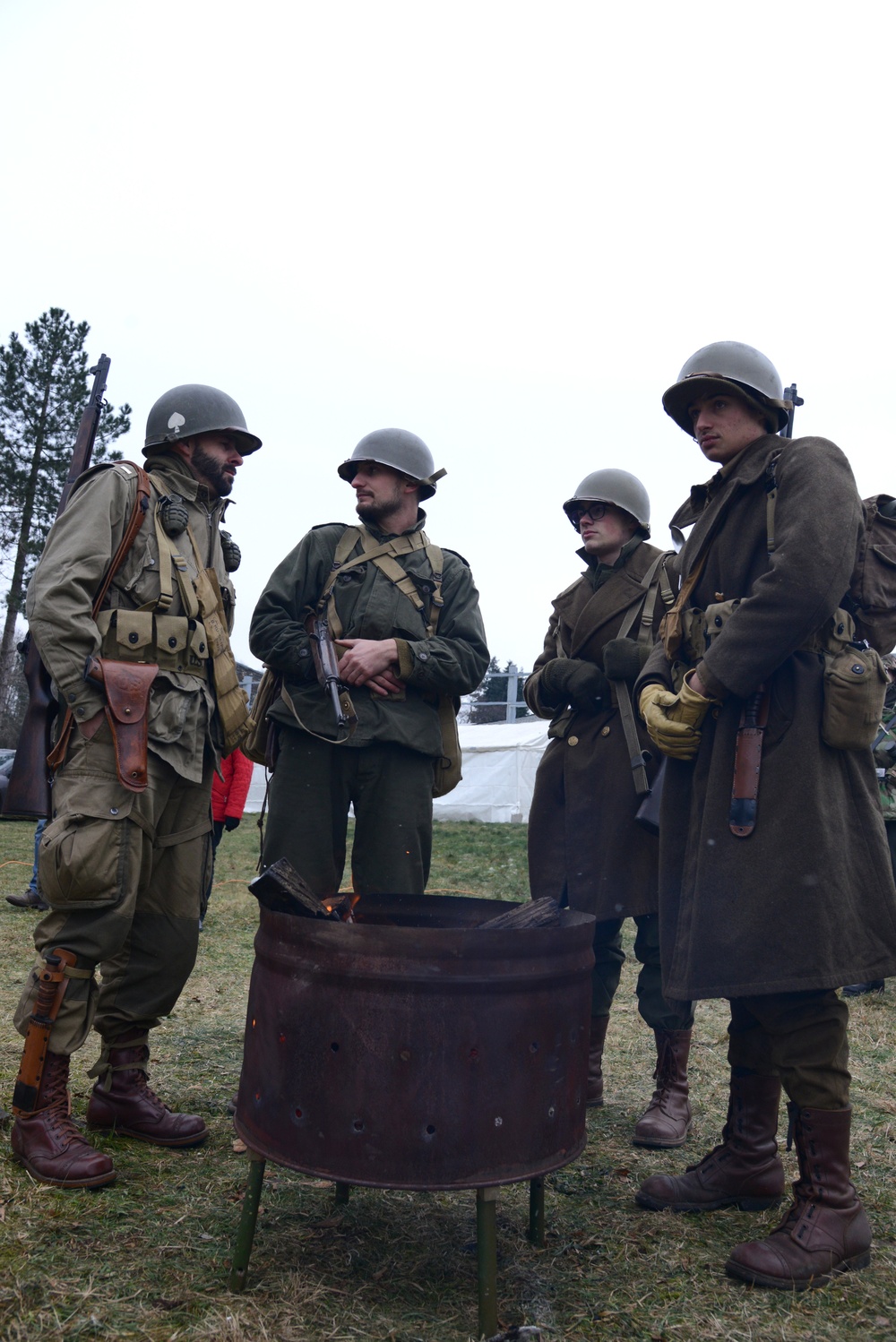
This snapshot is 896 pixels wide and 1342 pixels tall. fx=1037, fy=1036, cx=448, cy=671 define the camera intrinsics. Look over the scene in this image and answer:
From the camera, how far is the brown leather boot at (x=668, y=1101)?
382cm

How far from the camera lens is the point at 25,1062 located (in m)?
3.23

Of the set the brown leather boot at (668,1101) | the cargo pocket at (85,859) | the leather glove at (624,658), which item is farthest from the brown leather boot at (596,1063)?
the cargo pocket at (85,859)

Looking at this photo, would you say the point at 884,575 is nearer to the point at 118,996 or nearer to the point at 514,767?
the point at 118,996

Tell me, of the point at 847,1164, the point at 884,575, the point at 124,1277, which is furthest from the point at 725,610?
the point at 124,1277

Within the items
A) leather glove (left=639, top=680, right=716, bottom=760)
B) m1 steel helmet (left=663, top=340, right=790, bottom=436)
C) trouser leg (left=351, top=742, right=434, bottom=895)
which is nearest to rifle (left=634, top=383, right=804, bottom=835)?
m1 steel helmet (left=663, top=340, right=790, bottom=436)

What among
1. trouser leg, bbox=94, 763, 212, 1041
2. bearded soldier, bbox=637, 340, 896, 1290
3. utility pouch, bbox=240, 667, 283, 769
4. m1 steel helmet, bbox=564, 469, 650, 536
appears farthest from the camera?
m1 steel helmet, bbox=564, 469, 650, 536

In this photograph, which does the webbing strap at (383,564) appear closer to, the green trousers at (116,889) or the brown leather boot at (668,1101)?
the green trousers at (116,889)

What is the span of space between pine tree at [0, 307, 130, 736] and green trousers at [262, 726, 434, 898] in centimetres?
2709

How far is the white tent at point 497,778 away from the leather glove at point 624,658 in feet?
49.4

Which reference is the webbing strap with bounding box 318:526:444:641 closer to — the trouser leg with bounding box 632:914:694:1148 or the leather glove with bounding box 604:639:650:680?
the leather glove with bounding box 604:639:650:680

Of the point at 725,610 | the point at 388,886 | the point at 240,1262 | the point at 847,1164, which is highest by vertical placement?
the point at 725,610

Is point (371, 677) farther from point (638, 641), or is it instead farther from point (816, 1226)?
point (816, 1226)

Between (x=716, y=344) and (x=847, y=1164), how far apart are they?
8.06 feet

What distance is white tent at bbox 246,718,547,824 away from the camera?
19.7 metres
